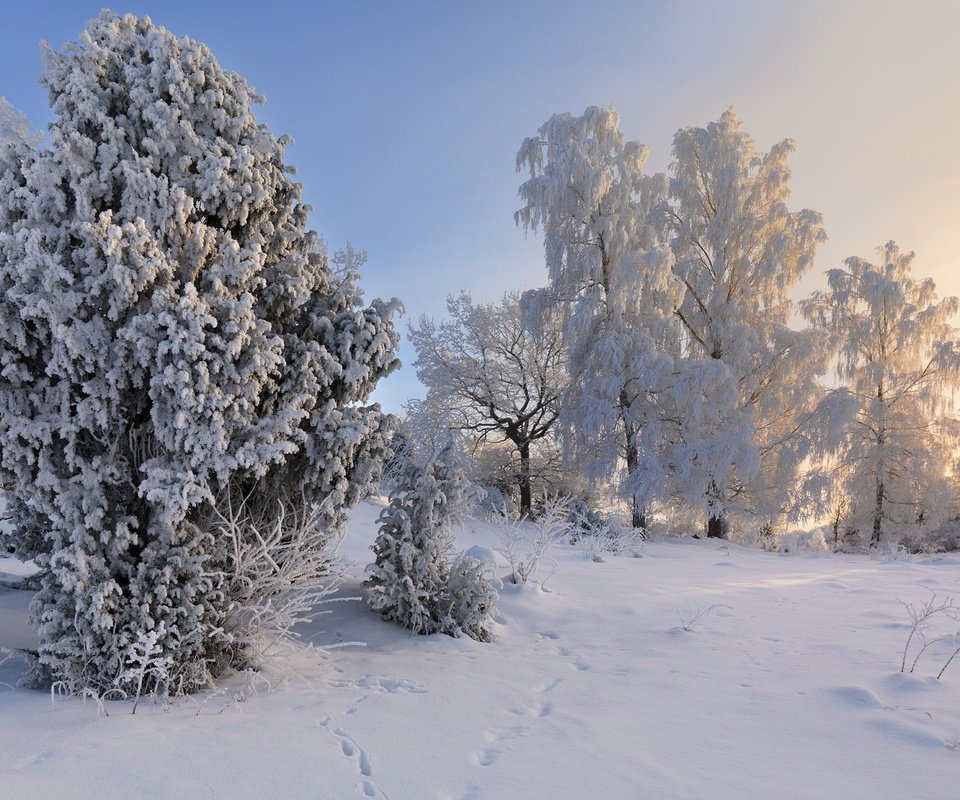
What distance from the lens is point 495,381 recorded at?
661 inches

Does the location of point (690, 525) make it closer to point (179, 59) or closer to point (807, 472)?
point (807, 472)

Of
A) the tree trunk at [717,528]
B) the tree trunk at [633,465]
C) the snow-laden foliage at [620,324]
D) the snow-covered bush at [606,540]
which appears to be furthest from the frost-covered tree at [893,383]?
the snow-covered bush at [606,540]

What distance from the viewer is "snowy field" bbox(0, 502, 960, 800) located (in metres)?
2.51

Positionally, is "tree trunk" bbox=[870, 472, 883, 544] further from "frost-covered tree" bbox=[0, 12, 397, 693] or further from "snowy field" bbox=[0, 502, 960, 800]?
"frost-covered tree" bbox=[0, 12, 397, 693]

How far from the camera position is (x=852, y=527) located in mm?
16766

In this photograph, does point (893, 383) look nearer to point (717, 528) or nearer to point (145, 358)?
point (717, 528)

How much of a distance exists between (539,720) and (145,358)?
3.02 m

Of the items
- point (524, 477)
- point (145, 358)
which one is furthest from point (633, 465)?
point (145, 358)

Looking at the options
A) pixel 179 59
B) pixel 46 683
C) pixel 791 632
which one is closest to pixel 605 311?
pixel 791 632

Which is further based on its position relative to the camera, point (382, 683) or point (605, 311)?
point (605, 311)

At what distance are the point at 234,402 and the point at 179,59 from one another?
236 centimetres

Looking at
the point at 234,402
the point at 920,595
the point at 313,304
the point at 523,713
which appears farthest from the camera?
the point at 920,595

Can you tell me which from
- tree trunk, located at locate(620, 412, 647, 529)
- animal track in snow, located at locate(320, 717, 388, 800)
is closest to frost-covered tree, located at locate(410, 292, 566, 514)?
tree trunk, located at locate(620, 412, 647, 529)

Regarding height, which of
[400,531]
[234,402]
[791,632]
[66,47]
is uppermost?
[66,47]
